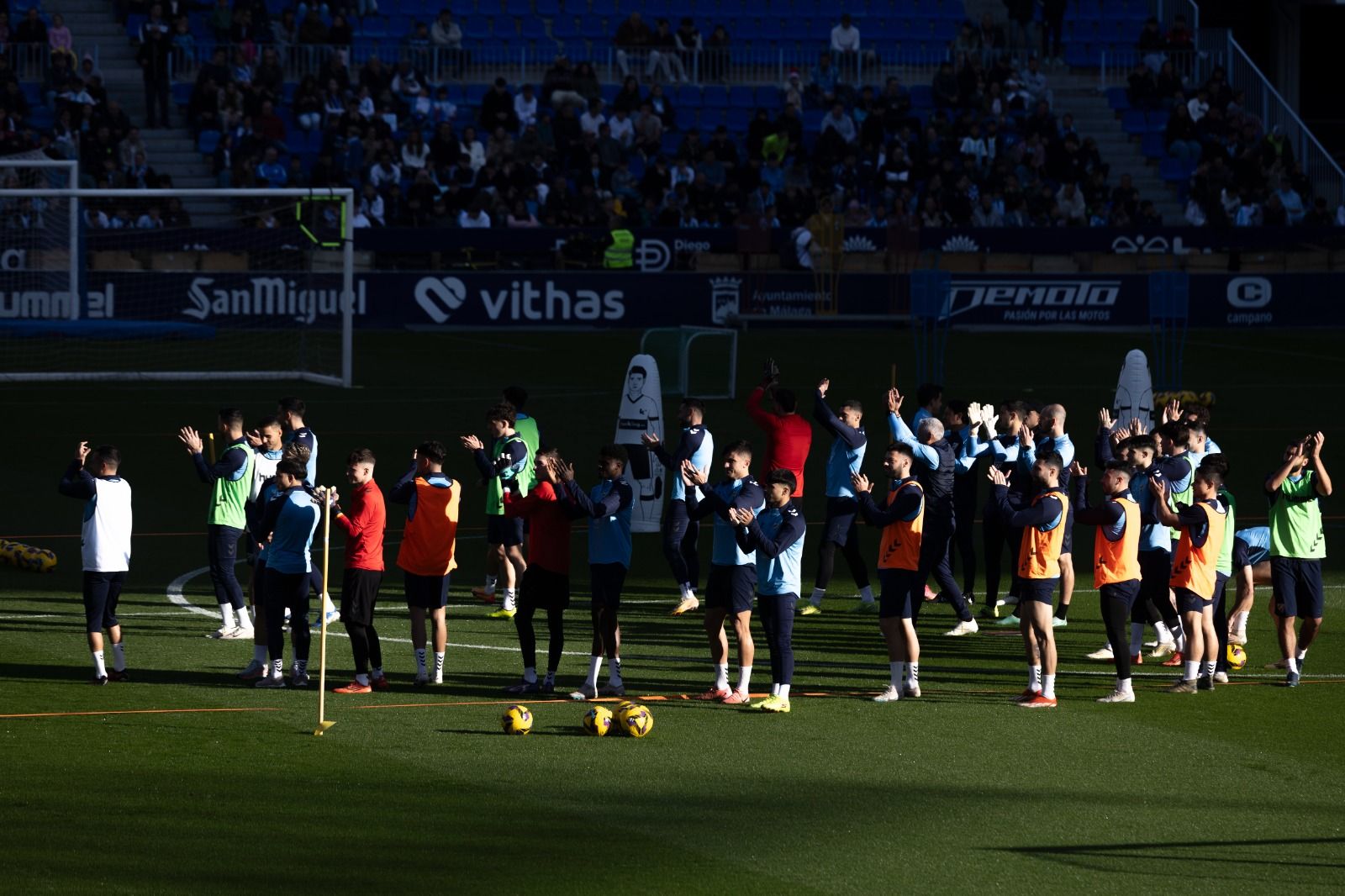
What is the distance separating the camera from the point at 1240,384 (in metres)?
33.9

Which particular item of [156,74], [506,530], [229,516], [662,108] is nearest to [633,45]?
[662,108]

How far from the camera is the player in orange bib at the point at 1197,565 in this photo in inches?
554

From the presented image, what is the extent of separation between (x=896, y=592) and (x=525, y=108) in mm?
32049

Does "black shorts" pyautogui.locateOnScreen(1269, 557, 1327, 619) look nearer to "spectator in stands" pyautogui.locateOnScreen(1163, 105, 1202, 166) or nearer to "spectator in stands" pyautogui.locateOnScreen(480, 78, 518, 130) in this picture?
"spectator in stands" pyautogui.locateOnScreen(480, 78, 518, 130)

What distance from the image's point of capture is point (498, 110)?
4353 centimetres

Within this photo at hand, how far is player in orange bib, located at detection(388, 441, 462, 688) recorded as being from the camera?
46.6 feet

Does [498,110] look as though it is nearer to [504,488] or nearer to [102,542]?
[504,488]

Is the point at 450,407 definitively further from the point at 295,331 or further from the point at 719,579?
the point at 719,579

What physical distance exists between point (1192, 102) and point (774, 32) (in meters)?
10.7

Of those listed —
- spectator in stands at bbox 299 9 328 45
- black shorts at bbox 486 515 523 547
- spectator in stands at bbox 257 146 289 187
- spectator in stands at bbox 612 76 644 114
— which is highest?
spectator in stands at bbox 299 9 328 45

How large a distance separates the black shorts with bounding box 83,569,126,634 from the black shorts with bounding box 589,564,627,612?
11.7 ft

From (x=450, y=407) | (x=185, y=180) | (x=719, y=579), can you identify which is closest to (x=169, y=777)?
(x=719, y=579)

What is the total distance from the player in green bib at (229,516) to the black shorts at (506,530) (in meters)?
2.32

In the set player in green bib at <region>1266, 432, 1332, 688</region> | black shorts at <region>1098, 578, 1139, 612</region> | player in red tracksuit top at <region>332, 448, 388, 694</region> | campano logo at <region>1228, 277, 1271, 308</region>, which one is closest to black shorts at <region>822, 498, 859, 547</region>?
black shorts at <region>1098, 578, 1139, 612</region>
